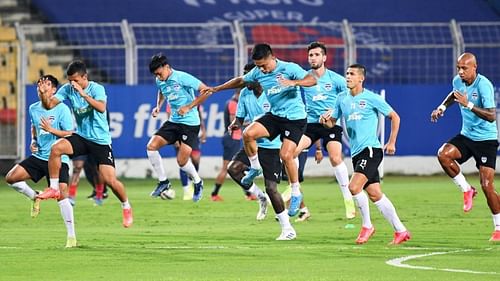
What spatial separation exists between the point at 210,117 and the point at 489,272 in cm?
2070

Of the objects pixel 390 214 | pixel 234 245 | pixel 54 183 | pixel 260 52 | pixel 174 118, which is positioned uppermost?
pixel 260 52

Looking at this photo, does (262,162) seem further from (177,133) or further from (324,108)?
(177,133)

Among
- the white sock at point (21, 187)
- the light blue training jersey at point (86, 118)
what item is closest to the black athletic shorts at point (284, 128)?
the light blue training jersey at point (86, 118)

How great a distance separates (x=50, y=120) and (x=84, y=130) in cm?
135

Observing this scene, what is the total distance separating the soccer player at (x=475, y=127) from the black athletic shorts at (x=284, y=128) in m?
1.86

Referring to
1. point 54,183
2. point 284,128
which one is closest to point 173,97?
point 284,128

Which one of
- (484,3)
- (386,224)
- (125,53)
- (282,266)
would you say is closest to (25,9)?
(125,53)

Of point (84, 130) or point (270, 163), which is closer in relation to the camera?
point (84, 130)

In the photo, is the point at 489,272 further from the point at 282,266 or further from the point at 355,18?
the point at 355,18

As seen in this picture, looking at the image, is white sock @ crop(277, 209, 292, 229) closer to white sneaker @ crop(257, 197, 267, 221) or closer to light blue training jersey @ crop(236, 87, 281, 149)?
white sneaker @ crop(257, 197, 267, 221)

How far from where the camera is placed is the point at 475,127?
17.8m

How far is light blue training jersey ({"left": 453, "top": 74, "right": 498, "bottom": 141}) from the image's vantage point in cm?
1725

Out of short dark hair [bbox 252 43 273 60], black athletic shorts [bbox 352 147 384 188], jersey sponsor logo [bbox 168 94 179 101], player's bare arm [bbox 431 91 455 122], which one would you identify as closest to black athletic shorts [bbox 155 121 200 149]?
jersey sponsor logo [bbox 168 94 179 101]

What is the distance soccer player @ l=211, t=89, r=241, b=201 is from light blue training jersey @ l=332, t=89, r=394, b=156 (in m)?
9.64
